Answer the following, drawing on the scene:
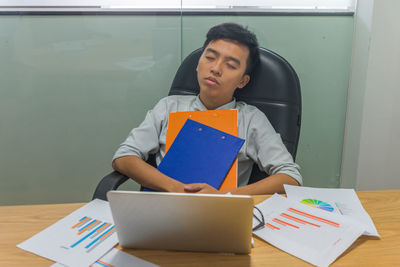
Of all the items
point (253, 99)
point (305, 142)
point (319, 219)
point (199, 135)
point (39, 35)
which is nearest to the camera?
point (319, 219)

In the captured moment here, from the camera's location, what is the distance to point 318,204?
98 cm

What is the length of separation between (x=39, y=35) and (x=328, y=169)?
1.95 meters

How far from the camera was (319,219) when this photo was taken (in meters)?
0.89

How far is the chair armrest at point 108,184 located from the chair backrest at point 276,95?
573 millimetres

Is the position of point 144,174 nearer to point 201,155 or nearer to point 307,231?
point 201,155

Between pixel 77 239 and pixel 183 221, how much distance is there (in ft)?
0.91

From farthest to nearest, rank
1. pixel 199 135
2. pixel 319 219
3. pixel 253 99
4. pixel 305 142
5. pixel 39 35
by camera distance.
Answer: pixel 305 142
pixel 39 35
pixel 253 99
pixel 199 135
pixel 319 219

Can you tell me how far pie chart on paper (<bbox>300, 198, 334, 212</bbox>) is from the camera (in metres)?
0.96

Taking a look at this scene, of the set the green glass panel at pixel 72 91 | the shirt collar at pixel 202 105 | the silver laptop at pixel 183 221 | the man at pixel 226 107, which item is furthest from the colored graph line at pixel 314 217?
the green glass panel at pixel 72 91

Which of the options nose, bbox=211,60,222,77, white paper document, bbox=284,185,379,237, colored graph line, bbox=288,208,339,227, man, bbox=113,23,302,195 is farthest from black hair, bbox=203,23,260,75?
colored graph line, bbox=288,208,339,227

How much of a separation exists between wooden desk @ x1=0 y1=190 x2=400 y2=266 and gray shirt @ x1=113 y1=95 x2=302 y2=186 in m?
0.47

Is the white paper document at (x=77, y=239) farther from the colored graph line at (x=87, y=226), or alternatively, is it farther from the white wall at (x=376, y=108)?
the white wall at (x=376, y=108)

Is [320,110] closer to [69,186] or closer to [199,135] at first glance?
[199,135]

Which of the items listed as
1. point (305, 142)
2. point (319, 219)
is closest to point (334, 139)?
point (305, 142)
